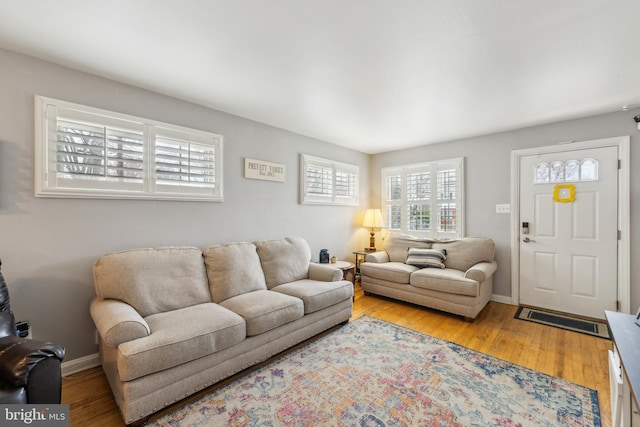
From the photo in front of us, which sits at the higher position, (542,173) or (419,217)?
(542,173)

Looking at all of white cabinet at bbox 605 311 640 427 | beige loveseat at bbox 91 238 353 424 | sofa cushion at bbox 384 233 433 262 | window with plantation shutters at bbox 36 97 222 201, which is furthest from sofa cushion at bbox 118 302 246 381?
sofa cushion at bbox 384 233 433 262

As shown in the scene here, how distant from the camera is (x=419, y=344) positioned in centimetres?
264

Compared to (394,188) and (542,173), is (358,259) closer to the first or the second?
(394,188)

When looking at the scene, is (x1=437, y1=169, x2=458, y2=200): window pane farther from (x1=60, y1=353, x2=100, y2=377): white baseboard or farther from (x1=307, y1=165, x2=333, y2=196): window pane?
(x1=60, y1=353, x2=100, y2=377): white baseboard

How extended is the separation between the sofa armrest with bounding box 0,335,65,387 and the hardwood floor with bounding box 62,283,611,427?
27.3 inches

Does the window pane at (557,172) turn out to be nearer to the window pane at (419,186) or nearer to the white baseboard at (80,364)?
the window pane at (419,186)

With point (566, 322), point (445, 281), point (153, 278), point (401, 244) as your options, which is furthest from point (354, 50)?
point (566, 322)

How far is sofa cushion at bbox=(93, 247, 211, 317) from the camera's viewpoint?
82.0 inches

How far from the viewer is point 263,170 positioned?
3477mm

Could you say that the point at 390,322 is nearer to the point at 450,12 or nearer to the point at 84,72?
the point at 450,12

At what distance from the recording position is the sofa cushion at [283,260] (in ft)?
9.94

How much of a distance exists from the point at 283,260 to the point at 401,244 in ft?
6.77

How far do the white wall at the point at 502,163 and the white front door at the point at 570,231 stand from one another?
148 mm

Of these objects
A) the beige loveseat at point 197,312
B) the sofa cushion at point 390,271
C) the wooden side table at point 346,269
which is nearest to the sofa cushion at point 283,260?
the beige loveseat at point 197,312
